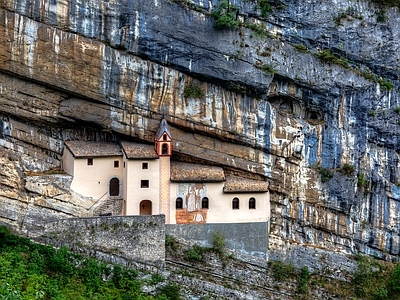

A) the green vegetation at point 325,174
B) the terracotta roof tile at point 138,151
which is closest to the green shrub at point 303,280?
the green vegetation at point 325,174

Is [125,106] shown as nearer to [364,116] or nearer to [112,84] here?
[112,84]

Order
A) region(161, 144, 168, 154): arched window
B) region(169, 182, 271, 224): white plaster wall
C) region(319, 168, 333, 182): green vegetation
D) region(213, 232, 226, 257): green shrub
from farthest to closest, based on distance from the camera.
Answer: region(319, 168, 333, 182): green vegetation → region(169, 182, 271, 224): white plaster wall → region(213, 232, 226, 257): green shrub → region(161, 144, 168, 154): arched window

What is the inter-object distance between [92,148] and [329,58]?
1450cm

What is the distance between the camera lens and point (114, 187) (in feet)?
205

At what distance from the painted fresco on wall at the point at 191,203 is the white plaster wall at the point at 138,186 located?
1.35 metres

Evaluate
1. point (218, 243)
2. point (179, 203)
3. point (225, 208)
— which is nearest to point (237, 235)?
point (218, 243)

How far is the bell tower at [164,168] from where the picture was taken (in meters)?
61.4

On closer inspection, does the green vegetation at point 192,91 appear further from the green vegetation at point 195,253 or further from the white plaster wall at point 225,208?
the green vegetation at point 195,253

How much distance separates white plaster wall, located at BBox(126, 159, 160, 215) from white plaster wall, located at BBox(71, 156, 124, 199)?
1028mm

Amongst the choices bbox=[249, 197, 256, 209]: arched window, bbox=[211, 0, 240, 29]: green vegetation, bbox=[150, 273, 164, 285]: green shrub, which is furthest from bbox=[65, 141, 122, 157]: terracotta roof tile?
bbox=[211, 0, 240, 29]: green vegetation

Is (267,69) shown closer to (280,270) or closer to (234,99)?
(234,99)

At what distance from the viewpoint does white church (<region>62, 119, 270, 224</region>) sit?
6144 cm

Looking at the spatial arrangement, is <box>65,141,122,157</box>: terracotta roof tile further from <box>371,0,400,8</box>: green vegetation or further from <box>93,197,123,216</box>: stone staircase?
<box>371,0,400,8</box>: green vegetation

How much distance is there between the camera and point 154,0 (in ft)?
198
